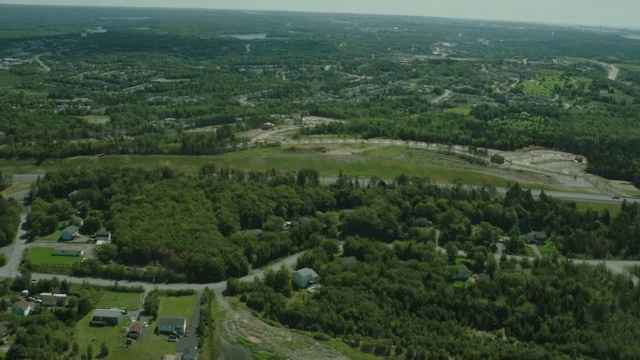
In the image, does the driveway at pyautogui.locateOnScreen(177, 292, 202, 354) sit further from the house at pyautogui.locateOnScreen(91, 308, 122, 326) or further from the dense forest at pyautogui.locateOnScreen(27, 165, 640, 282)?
the dense forest at pyautogui.locateOnScreen(27, 165, 640, 282)

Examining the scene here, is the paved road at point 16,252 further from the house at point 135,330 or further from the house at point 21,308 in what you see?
the house at point 135,330

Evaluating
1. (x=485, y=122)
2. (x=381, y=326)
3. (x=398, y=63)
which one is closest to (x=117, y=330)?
(x=381, y=326)

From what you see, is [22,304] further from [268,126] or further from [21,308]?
[268,126]

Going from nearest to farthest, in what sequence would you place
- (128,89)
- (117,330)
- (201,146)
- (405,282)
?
(117,330), (405,282), (201,146), (128,89)

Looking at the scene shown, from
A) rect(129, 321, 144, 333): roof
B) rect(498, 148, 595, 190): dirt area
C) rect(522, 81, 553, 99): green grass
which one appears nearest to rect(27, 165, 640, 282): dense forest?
rect(129, 321, 144, 333): roof

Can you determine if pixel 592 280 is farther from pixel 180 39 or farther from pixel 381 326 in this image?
pixel 180 39

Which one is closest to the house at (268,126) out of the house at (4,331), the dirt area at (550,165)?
the dirt area at (550,165)
